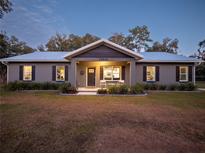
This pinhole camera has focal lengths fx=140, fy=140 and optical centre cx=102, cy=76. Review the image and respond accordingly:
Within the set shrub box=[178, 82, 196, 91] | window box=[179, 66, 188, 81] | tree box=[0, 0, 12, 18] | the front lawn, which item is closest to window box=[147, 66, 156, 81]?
shrub box=[178, 82, 196, 91]

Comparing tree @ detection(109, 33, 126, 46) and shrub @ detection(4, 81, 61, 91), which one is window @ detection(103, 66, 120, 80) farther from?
tree @ detection(109, 33, 126, 46)

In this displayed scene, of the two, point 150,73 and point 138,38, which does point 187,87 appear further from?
point 138,38

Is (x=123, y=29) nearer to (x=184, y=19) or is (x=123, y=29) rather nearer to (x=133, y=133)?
(x=184, y=19)

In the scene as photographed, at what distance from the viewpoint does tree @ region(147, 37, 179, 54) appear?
3003 cm

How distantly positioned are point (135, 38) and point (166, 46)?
7153 mm

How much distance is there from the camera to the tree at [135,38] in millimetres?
29388

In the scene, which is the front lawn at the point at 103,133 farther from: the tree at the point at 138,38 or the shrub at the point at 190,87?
the tree at the point at 138,38

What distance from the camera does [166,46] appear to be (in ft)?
99.9

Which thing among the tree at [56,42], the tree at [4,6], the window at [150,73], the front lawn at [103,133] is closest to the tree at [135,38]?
the tree at [56,42]

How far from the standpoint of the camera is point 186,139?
3.46 metres

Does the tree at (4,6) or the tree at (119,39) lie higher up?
the tree at (119,39)

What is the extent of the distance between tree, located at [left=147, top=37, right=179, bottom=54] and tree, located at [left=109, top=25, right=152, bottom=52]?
185 centimetres

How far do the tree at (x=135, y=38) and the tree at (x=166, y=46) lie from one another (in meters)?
1.85

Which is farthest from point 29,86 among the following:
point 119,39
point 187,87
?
point 119,39
